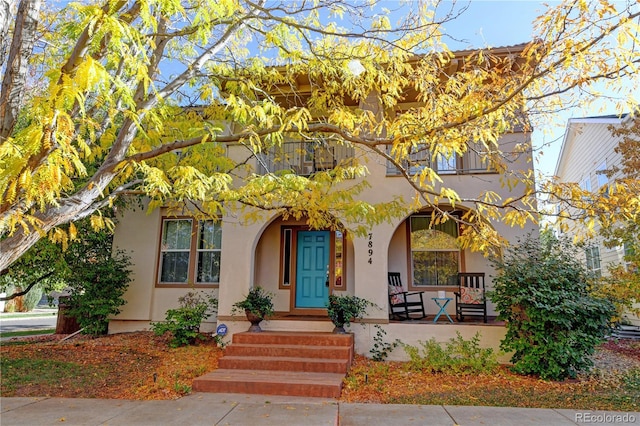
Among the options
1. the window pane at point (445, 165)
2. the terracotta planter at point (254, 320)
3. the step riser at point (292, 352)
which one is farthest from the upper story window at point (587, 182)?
the terracotta planter at point (254, 320)

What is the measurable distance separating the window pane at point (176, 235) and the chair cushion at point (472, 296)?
277 inches

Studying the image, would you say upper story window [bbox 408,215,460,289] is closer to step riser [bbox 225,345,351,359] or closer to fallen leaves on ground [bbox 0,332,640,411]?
fallen leaves on ground [bbox 0,332,640,411]

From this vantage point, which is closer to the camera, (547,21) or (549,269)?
(547,21)

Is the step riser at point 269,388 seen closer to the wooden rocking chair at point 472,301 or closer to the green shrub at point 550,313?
the green shrub at point 550,313

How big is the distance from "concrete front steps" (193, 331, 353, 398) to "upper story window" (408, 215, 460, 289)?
2.82m

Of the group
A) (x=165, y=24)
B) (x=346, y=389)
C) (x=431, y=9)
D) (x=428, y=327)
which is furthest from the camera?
(x=428, y=327)

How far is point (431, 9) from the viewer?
15.6ft

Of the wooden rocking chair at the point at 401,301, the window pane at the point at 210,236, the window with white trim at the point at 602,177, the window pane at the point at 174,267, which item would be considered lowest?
the wooden rocking chair at the point at 401,301

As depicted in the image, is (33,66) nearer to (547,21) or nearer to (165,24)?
(165,24)

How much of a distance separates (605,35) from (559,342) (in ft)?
15.7

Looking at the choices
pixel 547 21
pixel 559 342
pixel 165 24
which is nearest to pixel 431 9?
pixel 547 21

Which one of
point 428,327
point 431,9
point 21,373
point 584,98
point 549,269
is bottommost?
point 21,373

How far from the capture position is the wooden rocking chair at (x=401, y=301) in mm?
8578

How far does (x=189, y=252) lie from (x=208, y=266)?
2.17ft
